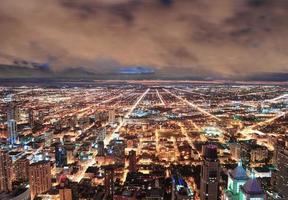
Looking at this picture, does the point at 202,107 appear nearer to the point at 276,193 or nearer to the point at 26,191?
the point at 276,193

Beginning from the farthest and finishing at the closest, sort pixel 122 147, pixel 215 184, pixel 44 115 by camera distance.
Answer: pixel 44 115 → pixel 122 147 → pixel 215 184

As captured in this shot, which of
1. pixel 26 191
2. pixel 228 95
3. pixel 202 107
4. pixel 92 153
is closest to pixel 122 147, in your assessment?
pixel 92 153

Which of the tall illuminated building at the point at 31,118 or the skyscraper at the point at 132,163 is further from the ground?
the tall illuminated building at the point at 31,118

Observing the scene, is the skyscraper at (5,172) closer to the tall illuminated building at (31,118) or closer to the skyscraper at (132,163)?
the skyscraper at (132,163)

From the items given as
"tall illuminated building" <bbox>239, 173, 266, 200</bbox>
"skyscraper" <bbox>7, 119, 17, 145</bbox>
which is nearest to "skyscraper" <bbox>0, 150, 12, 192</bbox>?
"skyscraper" <bbox>7, 119, 17, 145</bbox>

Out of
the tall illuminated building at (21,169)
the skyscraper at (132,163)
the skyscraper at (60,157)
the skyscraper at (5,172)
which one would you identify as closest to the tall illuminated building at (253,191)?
the skyscraper at (5,172)

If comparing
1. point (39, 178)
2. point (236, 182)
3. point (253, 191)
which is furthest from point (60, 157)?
point (253, 191)

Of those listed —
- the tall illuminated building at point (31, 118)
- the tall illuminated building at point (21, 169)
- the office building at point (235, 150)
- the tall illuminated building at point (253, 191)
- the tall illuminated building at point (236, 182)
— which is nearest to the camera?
the tall illuminated building at point (253, 191)

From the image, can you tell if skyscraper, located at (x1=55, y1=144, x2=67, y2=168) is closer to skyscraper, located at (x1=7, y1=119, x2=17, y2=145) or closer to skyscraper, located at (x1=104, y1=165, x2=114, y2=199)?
skyscraper, located at (x1=104, y1=165, x2=114, y2=199)
